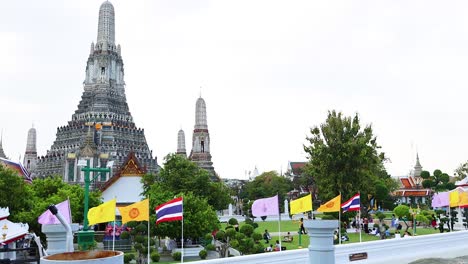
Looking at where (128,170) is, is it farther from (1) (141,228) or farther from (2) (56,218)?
(2) (56,218)

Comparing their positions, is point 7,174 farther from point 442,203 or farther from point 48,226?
point 442,203

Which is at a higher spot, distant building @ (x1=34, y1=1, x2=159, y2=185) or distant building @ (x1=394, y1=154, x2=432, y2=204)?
distant building @ (x1=34, y1=1, x2=159, y2=185)

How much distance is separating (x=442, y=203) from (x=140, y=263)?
660 inches

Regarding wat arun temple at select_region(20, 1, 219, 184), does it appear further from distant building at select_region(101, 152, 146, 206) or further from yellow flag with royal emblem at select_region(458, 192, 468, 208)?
yellow flag with royal emblem at select_region(458, 192, 468, 208)

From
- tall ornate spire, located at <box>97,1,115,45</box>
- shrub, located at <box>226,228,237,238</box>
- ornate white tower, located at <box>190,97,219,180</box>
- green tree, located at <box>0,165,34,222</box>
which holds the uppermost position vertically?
tall ornate spire, located at <box>97,1,115,45</box>

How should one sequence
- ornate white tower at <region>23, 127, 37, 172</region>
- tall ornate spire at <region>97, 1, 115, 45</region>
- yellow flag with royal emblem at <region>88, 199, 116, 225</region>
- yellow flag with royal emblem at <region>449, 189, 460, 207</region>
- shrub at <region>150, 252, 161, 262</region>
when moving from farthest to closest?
ornate white tower at <region>23, 127, 37, 172</region> → tall ornate spire at <region>97, 1, 115, 45</region> → yellow flag with royal emblem at <region>449, 189, 460, 207</region> → shrub at <region>150, 252, 161, 262</region> → yellow flag with royal emblem at <region>88, 199, 116, 225</region>

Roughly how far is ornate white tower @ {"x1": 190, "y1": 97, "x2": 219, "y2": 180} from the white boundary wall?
6047 cm

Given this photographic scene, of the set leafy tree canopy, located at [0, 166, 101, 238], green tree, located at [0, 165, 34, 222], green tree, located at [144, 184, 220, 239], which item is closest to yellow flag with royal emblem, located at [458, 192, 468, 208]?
green tree, located at [144, 184, 220, 239]

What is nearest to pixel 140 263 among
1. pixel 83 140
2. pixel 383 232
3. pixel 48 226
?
pixel 48 226

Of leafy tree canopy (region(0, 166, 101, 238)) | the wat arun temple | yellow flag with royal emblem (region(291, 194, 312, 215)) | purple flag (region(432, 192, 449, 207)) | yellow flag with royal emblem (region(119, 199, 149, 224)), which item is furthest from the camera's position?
the wat arun temple

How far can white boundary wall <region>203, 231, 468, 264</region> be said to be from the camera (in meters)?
13.1

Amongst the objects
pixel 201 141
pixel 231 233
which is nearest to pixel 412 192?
pixel 201 141

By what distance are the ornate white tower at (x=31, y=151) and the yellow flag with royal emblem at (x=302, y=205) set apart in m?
82.5

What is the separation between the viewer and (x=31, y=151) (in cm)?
9362
